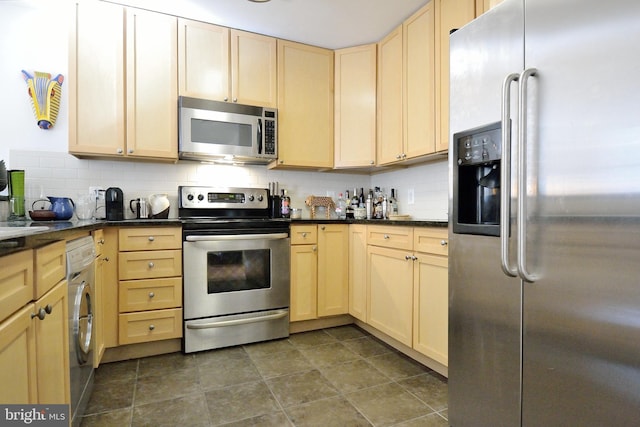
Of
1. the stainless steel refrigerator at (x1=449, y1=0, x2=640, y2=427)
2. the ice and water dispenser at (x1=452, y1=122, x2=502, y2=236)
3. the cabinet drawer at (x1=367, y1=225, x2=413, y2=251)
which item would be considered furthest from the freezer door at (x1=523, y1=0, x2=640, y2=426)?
the cabinet drawer at (x1=367, y1=225, x2=413, y2=251)

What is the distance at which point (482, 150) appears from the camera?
1.34 meters

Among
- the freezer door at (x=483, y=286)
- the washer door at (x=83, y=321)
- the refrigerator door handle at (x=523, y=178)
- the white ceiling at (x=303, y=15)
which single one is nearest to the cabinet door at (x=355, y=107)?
the white ceiling at (x=303, y=15)

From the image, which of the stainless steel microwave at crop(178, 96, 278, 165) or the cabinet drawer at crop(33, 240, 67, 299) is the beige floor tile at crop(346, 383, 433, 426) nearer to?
the cabinet drawer at crop(33, 240, 67, 299)

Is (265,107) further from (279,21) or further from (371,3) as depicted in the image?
(371,3)

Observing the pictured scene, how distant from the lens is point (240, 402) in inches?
69.1

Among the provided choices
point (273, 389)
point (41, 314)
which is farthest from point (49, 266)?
point (273, 389)

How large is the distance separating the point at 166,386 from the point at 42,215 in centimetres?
128

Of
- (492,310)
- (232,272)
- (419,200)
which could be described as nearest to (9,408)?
(492,310)

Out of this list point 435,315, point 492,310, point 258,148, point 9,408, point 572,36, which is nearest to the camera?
point 9,408

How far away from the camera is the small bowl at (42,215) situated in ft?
6.78

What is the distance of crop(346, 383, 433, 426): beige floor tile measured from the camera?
1.63 m

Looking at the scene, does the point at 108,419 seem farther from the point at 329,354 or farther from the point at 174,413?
the point at 329,354

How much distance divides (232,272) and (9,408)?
1.67m

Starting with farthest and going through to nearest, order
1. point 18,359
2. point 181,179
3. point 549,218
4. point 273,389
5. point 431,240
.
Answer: point 181,179 < point 431,240 < point 273,389 < point 549,218 < point 18,359
